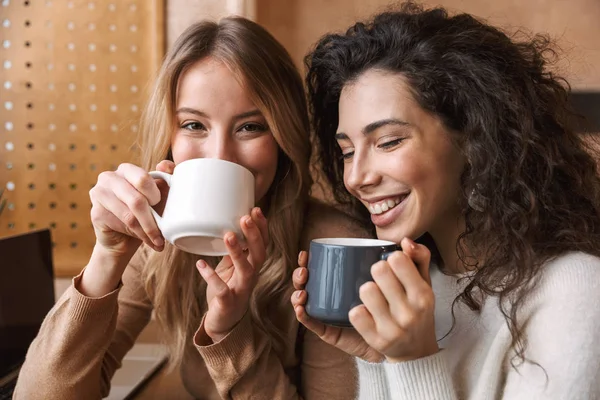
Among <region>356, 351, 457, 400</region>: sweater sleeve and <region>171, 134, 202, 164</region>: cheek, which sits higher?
<region>171, 134, 202, 164</region>: cheek

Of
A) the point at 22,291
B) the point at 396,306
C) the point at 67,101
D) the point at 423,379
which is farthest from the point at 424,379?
the point at 67,101

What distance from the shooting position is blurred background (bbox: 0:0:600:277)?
169 centimetres

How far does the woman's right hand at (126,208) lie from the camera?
0.79 meters

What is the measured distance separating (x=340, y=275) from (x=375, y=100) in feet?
0.96

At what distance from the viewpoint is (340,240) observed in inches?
32.1

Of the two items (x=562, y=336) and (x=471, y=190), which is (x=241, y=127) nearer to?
(x=471, y=190)

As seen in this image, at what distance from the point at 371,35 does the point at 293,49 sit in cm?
119

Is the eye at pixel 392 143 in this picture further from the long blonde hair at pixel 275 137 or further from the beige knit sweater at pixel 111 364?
the beige knit sweater at pixel 111 364

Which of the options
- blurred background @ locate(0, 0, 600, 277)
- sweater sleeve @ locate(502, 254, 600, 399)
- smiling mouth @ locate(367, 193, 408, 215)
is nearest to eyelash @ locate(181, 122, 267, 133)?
smiling mouth @ locate(367, 193, 408, 215)

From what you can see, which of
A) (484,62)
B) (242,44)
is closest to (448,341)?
(484,62)

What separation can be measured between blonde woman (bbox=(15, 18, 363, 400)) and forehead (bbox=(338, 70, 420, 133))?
192mm

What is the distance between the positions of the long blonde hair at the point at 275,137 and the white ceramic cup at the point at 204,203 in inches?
11.7

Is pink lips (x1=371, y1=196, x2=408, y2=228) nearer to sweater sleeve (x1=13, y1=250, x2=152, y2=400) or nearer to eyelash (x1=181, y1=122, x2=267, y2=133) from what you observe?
eyelash (x1=181, y1=122, x2=267, y2=133)

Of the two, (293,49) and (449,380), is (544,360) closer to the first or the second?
(449,380)
